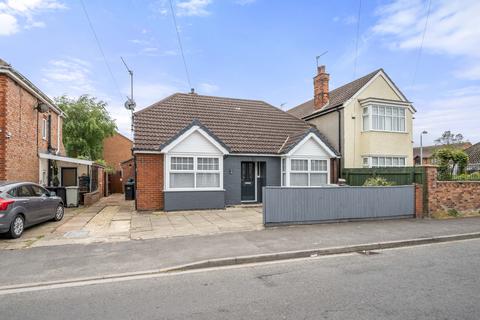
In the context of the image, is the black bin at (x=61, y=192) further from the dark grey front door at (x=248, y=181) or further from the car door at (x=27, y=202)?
the dark grey front door at (x=248, y=181)

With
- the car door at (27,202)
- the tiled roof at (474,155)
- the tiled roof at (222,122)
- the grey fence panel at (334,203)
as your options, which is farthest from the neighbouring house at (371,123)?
the tiled roof at (474,155)

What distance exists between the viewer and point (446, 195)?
504 inches

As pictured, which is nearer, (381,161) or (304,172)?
(304,172)

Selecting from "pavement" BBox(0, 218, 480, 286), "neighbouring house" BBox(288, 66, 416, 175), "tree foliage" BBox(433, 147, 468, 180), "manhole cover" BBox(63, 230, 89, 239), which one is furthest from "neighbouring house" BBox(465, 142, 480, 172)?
"manhole cover" BBox(63, 230, 89, 239)

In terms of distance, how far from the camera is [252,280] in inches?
215

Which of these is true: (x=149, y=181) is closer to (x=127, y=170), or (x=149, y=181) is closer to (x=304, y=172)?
(x=304, y=172)

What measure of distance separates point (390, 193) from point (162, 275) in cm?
929

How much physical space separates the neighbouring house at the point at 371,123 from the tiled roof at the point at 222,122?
189 centimetres

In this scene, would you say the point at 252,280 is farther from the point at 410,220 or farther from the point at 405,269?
the point at 410,220

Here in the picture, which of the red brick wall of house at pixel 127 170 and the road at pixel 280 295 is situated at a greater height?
the red brick wall of house at pixel 127 170

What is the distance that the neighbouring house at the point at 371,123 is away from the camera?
693 inches

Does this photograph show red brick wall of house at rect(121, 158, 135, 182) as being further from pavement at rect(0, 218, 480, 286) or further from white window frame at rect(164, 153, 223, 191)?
pavement at rect(0, 218, 480, 286)

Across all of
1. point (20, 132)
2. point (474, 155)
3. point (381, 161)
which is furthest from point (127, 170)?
point (474, 155)

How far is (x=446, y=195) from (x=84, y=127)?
3254 centimetres
